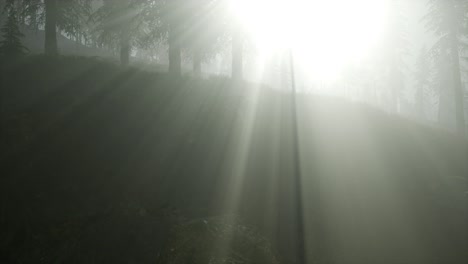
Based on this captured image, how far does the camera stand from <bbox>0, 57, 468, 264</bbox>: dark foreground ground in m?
7.59

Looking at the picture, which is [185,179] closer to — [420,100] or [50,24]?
[50,24]

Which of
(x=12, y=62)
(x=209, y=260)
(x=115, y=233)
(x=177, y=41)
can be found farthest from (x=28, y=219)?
(x=177, y=41)

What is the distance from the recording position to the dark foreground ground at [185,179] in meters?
7.59

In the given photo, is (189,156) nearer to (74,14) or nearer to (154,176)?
(154,176)

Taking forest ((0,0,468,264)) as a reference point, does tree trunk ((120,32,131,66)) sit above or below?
above

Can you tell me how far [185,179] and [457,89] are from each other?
25.2 metres

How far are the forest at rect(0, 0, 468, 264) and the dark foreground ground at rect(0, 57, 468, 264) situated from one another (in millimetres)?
49

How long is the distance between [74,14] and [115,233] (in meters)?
16.2

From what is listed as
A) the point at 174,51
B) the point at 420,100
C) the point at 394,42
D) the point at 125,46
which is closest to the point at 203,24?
the point at 174,51

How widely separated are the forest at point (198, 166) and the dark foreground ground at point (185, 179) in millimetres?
49

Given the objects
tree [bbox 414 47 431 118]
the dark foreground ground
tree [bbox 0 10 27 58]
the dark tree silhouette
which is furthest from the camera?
tree [bbox 414 47 431 118]

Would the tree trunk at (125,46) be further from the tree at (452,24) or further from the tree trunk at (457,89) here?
the tree at (452,24)

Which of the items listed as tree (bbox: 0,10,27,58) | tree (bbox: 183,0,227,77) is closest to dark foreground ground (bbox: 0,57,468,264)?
tree (bbox: 0,10,27,58)

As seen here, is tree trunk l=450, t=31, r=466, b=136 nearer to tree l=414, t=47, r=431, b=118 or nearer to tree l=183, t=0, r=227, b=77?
tree l=183, t=0, r=227, b=77
